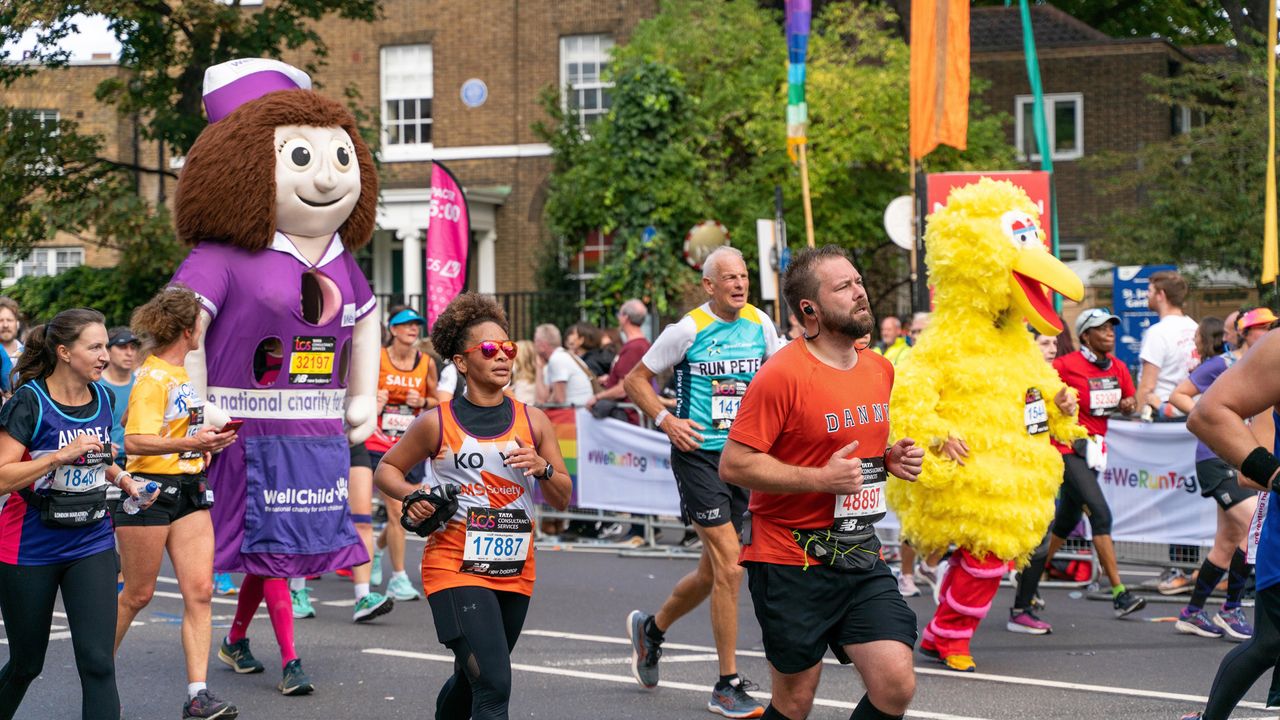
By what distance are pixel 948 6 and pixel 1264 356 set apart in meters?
10.6

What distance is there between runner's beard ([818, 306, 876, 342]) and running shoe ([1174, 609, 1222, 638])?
504cm

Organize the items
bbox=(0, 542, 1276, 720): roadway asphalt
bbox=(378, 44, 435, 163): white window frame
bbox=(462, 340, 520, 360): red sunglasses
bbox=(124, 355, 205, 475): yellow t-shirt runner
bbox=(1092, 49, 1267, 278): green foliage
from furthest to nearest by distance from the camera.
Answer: bbox=(378, 44, 435, 163): white window frame
bbox=(1092, 49, 1267, 278): green foliage
bbox=(0, 542, 1276, 720): roadway asphalt
bbox=(124, 355, 205, 475): yellow t-shirt runner
bbox=(462, 340, 520, 360): red sunglasses

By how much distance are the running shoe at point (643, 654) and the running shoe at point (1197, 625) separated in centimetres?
360

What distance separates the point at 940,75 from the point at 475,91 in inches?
698

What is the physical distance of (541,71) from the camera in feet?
101

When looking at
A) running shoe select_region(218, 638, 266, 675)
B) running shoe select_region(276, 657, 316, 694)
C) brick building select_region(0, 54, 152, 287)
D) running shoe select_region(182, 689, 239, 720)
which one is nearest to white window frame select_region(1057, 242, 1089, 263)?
brick building select_region(0, 54, 152, 287)

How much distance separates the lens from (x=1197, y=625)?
938cm

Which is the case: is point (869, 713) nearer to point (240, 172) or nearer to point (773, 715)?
point (773, 715)

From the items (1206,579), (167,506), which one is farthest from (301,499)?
(1206,579)

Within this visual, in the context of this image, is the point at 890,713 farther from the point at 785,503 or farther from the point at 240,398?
the point at 240,398

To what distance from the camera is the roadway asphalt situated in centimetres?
739

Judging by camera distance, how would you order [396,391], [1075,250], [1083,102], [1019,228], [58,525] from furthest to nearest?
[1075,250]
[1083,102]
[396,391]
[1019,228]
[58,525]

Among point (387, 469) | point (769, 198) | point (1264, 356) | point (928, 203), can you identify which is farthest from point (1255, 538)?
point (769, 198)

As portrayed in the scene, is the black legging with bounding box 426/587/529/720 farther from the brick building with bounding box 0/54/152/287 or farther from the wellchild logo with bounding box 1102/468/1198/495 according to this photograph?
the brick building with bounding box 0/54/152/287
